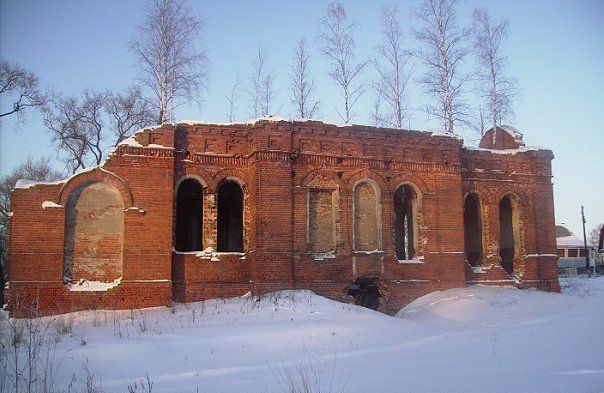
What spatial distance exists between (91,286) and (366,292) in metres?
7.88

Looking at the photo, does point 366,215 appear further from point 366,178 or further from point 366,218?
point 366,178

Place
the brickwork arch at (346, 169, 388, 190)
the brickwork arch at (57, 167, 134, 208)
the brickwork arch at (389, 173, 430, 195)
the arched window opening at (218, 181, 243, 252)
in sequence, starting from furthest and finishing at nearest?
1. the arched window opening at (218, 181, 243, 252)
2. the brickwork arch at (389, 173, 430, 195)
3. the brickwork arch at (346, 169, 388, 190)
4. the brickwork arch at (57, 167, 134, 208)

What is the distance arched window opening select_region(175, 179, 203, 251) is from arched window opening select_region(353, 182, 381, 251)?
5.93 m

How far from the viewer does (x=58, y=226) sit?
1492 cm

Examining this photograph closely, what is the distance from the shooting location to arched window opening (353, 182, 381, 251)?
675 inches

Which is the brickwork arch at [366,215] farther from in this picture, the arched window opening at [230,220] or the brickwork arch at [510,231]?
the brickwork arch at [510,231]

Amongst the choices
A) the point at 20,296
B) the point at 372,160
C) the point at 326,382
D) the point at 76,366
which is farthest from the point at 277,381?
the point at 372,160

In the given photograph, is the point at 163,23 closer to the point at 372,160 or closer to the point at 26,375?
the point at 372,160

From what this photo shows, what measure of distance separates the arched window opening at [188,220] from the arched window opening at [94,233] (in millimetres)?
4506

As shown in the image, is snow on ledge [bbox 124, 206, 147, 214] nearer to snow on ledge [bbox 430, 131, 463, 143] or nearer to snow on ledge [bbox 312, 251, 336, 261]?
snow on ledge [bbox 312, 251, 336, 261]

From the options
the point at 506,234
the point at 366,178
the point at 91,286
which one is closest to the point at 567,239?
the point at 506,234

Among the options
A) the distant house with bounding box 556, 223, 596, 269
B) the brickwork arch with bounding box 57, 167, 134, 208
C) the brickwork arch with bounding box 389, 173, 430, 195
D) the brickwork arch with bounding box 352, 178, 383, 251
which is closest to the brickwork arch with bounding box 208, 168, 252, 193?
the brickwork arch with bounding box 57, 167, 134, 208

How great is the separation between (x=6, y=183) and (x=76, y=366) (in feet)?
116

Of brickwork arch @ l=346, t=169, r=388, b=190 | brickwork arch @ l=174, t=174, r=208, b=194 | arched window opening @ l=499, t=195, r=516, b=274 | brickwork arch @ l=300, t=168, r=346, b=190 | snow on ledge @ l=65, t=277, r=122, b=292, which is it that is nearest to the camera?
snow on ledge @ l=65, t=277, r=122, b=292
